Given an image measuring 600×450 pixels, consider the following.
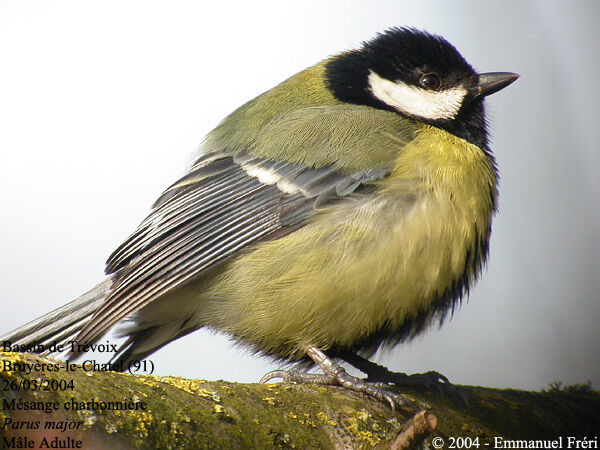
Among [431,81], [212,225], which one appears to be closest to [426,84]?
[431,81]

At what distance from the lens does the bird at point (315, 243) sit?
1928mm

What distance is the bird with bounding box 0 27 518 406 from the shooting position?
75.9 inches

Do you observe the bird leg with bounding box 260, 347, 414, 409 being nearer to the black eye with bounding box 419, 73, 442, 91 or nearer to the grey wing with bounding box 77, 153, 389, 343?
the grey wing with bounding box 77, 153, 389, 343

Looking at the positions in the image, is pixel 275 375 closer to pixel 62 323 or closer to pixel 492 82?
pixel 62 323

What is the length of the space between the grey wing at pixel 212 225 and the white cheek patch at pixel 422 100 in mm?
457

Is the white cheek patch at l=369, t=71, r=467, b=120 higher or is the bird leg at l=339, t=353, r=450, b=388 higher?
the white cheek patch at l=369, t=71, r=467, b=120

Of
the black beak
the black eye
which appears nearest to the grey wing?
the black eye

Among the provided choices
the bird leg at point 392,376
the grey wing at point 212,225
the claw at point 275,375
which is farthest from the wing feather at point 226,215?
the bird leg at point 392,376

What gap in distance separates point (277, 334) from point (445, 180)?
748mm

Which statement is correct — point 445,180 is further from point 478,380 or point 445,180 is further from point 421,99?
point 478,380

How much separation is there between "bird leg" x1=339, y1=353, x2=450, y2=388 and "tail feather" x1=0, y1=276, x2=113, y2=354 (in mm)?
869

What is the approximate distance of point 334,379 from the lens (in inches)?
74.9

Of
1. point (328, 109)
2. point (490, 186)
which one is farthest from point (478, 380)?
point (328, 109)

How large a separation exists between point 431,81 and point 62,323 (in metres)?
1.60
